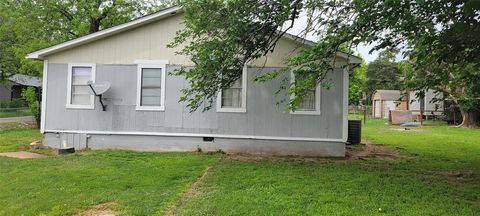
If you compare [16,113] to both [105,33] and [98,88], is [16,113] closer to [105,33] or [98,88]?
[98,88]

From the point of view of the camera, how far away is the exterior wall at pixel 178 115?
10852 mm

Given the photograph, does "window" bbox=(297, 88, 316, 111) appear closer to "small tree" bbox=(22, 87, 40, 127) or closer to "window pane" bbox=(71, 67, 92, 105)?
"window pane" bbox=(71, 67, 92, 105)

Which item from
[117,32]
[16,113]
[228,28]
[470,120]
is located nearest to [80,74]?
[117,32]

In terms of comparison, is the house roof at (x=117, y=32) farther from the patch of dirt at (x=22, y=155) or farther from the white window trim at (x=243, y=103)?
the patch of dirt at (x=22, y=155)

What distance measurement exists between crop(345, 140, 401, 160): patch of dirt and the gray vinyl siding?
808 millimetres

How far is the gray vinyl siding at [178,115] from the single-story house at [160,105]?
0.03 metres

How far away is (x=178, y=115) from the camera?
11.2 meters

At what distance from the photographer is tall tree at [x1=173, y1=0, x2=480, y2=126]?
6043mm

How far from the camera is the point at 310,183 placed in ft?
22.6

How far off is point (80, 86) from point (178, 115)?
2868mm

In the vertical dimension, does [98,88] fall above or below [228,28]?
below

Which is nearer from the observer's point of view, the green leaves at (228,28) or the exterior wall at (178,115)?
the green leaves at (228,28)

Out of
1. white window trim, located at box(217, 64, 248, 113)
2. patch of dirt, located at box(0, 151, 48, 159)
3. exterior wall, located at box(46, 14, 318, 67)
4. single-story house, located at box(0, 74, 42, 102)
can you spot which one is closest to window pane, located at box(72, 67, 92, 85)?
exterior wall, located at box(46, 14, 318, 67)

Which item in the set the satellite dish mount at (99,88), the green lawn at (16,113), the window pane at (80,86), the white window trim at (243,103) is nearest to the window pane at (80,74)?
the window pane at (80,86)
